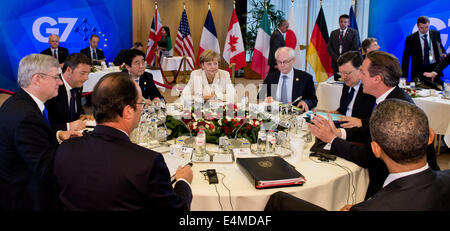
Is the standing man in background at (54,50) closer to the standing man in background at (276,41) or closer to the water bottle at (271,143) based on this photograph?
the standing man in background at (276,41)

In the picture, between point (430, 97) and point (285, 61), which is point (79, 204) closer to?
point (285, 61)

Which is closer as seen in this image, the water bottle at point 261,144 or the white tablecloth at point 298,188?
the white tablecloth at point 298,188

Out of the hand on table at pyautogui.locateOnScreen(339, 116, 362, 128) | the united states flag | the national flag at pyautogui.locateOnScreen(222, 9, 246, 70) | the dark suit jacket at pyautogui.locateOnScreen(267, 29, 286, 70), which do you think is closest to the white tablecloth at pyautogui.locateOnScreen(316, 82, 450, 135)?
the hand on table at pyautogui.locateOnScreen(339, 116, 362, 128)

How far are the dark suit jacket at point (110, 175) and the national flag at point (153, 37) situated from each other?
952 cm

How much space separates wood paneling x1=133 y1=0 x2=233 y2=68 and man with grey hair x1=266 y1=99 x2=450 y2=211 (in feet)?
35.1

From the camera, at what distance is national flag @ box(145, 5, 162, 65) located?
408 inches

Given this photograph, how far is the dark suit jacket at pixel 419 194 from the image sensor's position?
125cm

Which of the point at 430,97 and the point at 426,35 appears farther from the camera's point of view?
the point at 426,35

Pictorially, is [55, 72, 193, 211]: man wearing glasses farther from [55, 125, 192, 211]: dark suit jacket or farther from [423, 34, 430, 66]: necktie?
[423, 34, 430, 66]: necktie

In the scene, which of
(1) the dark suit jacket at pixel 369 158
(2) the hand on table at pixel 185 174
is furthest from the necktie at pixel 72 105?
(1) the dark suit jacket at pixel 369 158

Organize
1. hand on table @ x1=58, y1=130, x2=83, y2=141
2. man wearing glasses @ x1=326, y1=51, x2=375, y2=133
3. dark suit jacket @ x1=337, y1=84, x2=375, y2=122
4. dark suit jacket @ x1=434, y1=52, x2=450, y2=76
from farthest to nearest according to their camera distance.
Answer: dark suit jacket @ x1=434, y1=52, x2=450, y2=76 → dark suit jacket @ x1=337, y1=84, x2=375, y2=122 → man wearing glasses @ x1=326, y1=51, x2=375, y2=133 → hand on table @ x1=58, y1=130, x2=83, y2=141
